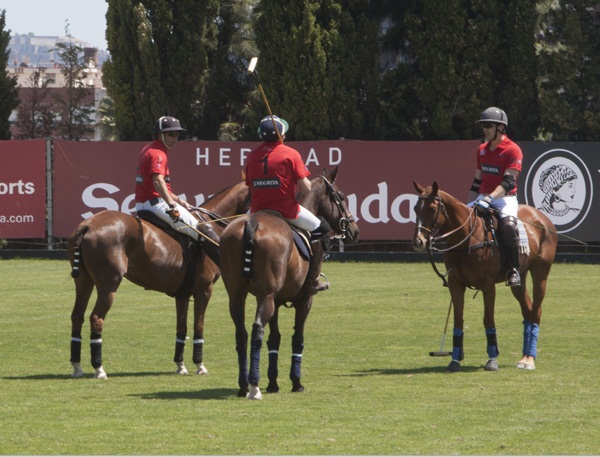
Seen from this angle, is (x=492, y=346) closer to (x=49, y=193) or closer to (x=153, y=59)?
(x=49, y=193)

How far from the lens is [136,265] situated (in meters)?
13.4

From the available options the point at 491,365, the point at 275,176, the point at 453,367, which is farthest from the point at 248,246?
the point at 491,365

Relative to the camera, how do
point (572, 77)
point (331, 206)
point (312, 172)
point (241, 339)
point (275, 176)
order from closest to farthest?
point (241, 339) → point (275, 176) → point (331, 206) → point (312, 172) → point (572, 77)

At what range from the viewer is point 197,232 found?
44.4 feet

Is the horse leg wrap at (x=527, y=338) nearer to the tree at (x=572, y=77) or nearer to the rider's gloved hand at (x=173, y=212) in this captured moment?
the rider's gloved hand at (x=173, y=212)

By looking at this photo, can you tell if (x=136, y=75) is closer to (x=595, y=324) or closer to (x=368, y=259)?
(x=368, y=259)

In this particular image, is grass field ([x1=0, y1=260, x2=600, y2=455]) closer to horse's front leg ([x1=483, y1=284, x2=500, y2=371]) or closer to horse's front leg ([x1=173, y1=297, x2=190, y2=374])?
horse's front leg ([x1=173, y1=297, x2=190, y2=374])

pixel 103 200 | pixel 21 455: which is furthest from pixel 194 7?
pixel 21 455

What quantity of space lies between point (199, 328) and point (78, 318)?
1331 millimetres

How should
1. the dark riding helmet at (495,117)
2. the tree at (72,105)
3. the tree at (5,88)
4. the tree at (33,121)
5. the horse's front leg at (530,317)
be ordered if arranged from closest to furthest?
the horse's front leg at (530,317) → the dark riding helmet at (495,117) → the tree at (5,88) → the tree at (33,121) → the tree at (72,105)

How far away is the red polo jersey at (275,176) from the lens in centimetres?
1160

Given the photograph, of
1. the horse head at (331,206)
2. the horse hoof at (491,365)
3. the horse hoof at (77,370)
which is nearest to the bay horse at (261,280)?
the horse head at (331,206)

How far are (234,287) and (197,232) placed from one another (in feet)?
7.21

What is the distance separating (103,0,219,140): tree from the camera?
124 ft
